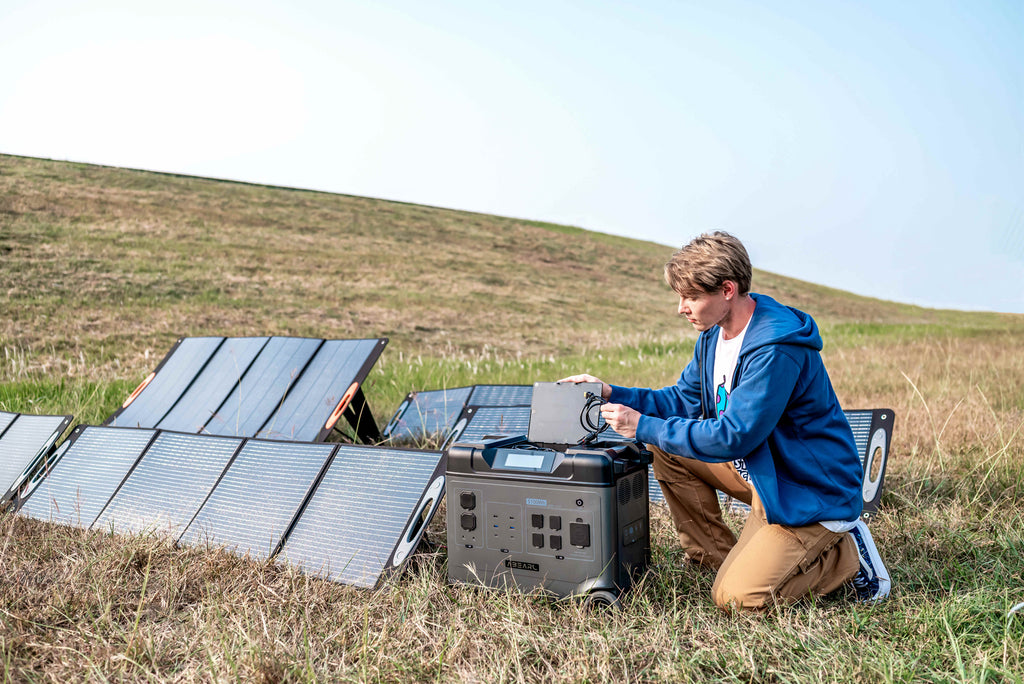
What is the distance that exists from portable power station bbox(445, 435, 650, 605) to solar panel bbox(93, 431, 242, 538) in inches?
82.2

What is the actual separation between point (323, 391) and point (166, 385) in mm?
2132

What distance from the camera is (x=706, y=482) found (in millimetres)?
4215

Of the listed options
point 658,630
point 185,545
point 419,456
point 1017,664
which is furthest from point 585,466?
point 185,545

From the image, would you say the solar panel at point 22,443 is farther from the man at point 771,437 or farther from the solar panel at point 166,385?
the man at point 771,437

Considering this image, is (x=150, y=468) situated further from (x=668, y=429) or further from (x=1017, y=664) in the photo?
(x=1017, y=664)

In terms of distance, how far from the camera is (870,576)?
12.2ft

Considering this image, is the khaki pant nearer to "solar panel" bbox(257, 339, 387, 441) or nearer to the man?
the man

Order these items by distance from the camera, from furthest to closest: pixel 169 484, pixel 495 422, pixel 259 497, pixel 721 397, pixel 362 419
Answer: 1. pixel 362 419
2. pixel 495 422
3. pixel 169 484
4. pixel 259 497
5. pixel 721 397

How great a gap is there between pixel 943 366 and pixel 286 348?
10.0 metres

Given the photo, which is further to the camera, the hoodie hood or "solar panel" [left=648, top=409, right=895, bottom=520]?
"solar panel" [left=648, top=409, right=895, bottom=520]

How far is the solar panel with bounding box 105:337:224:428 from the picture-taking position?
7.17m

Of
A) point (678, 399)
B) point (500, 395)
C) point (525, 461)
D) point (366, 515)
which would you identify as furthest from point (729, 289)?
point (500, 395)

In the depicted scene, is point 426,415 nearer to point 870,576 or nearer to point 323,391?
point 323,391

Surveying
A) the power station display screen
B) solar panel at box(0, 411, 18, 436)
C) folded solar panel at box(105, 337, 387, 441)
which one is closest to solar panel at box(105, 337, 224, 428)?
folded solar panel at box(105, 337, 387, 441)
